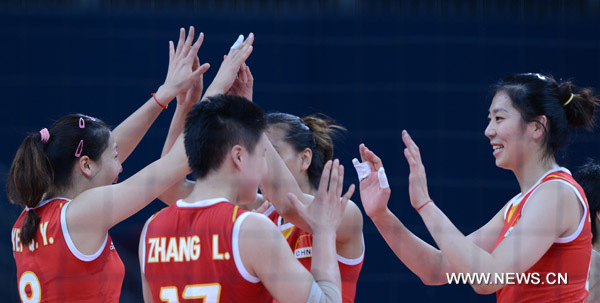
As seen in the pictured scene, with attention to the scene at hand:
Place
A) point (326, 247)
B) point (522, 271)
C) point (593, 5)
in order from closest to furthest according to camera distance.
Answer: point (326, 247)
point (522, 271)
point (593, 5)

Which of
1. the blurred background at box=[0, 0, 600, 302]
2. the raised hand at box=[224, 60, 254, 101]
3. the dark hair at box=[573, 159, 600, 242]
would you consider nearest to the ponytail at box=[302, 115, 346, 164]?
the raised hand at box=[224, 60, 254, 101]

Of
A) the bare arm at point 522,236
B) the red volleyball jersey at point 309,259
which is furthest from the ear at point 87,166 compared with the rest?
the bare arm at point 522,236

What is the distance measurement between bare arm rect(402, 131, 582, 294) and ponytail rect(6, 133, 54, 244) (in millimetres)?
1218

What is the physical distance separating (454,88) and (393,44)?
55 cm

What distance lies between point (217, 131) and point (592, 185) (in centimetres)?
182

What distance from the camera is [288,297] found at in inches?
66.7

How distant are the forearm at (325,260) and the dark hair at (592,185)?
1.53m

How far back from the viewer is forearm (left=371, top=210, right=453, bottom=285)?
2.39 metres

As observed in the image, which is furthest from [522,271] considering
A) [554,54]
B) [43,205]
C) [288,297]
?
[554,54]

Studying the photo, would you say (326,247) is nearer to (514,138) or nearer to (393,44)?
(514,138)

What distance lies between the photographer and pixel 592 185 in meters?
2.86

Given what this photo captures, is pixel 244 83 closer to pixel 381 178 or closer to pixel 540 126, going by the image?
pixel 381 178

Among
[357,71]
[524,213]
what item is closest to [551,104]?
[524,213]

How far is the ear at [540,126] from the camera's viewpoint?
2.26 m
